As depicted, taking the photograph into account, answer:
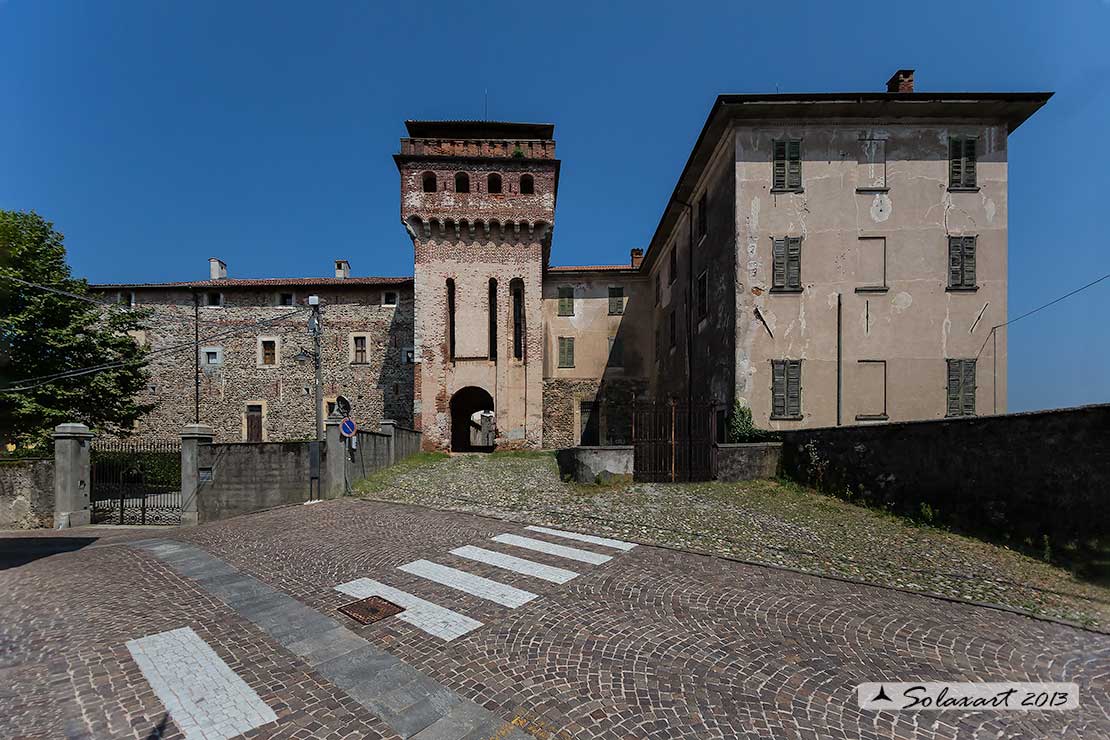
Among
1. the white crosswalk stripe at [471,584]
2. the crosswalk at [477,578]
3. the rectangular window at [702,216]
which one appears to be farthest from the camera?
the rectangular window at [702,216]

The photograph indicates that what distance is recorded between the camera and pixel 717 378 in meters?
13.9

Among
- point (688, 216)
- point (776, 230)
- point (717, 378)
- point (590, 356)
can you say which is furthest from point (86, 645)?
point (590, 356)

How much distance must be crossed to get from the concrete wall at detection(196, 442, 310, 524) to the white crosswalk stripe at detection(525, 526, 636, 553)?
A: 30.5 ft

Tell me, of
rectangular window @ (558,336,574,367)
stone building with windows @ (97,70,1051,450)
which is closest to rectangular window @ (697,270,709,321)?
stone building with windows @ (97,70,1051,450)

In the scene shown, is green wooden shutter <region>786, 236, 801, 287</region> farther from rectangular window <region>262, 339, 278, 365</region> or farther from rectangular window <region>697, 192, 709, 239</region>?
rectangular window <region>262, 339, 278, 365</region>

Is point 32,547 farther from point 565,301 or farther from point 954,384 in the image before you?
point 954,384

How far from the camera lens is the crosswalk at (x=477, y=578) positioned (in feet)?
13.3

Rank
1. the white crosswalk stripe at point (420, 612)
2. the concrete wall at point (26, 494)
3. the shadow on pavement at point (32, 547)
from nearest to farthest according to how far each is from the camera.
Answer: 1. the white crosswalk stripe at point (420, 612)
2. the shadow on pavement at point (32, 547)
3. the concrete wall at point (26, 494)

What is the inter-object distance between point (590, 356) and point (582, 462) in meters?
12.7

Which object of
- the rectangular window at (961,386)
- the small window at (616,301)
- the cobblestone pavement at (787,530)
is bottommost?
the cobblestone pavement at (787,530)

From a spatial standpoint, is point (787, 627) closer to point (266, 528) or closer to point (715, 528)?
point (715, 528)

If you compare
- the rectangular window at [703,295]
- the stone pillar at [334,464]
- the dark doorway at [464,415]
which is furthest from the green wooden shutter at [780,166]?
the dark doorway at [464,415]

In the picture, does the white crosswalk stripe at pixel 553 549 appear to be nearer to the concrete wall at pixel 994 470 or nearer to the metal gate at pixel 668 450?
the metal gate at pixel 668 450

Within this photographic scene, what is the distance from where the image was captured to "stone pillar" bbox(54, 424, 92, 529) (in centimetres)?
1109
